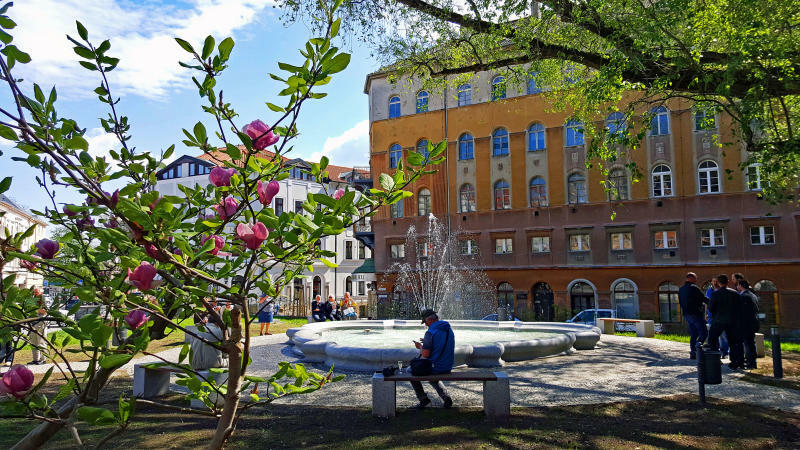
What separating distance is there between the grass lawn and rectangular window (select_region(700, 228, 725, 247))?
24269 mm

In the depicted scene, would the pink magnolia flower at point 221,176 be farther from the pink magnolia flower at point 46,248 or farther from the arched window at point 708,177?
the arched window at point 708,177

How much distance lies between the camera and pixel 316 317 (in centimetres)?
2250

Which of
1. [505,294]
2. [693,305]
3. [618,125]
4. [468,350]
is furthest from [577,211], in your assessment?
[468,350]

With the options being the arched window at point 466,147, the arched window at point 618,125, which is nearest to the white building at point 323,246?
the arched window at point 466,147

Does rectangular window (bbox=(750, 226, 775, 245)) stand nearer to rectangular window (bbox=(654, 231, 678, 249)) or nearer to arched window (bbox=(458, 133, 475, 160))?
rectangular window (bbox=(654, 231, 678, 249))

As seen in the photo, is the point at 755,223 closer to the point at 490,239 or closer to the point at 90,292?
the point at 490,239

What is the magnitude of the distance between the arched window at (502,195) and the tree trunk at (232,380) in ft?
108

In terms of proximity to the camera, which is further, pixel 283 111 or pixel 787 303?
pixel 787 303

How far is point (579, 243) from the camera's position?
32.0 metres

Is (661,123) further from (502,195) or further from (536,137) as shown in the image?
(502,195)

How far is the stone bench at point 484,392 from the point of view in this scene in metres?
7.04

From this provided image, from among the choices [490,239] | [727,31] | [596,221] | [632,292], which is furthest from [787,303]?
[727,31]

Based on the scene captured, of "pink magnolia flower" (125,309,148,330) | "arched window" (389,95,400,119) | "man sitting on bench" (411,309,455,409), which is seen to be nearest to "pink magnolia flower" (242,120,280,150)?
"pink magnolia flower" (125,309,148,330)

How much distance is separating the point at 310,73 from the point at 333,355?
9892mm
